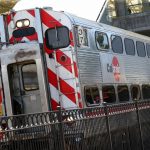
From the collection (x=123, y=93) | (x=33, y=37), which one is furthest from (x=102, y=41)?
(x=33, y=37)

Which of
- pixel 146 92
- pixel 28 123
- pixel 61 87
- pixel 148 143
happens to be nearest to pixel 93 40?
pixel 61 87

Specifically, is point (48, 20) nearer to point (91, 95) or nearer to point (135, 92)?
point (91, 95)

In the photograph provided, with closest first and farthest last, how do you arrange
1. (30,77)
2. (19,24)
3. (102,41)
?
(30,77) → (19,24) → (102,41)

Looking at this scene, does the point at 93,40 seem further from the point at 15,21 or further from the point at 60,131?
the point at 60,131

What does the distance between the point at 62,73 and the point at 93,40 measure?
1.89 metres

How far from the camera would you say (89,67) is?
45.8ft

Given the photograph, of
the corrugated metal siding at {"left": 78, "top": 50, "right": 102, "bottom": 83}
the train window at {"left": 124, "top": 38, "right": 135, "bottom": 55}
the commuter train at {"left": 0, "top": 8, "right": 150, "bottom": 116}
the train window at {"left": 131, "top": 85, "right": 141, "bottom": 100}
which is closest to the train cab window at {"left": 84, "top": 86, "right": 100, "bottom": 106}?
the commuter train at {"left": 0, "top": 8, "right": 150, "bottom": 116}

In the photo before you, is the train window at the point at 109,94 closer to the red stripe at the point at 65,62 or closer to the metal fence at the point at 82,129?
the red stripe at the point at 65,62

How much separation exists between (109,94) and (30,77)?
112 inches

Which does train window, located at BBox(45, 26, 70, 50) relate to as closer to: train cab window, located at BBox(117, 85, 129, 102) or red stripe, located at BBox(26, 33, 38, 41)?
red stripe, located at BBox(26, 33, 38, 41)

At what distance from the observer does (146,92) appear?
1948 cm

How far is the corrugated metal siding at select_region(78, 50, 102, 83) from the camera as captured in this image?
44.1 ft

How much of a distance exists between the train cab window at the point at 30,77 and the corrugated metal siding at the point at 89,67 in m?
1.14

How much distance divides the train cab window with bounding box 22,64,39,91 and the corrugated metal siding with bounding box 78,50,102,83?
1.14m
